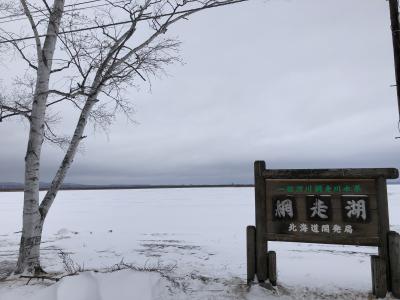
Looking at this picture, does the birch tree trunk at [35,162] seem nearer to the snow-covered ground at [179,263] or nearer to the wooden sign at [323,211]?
the snow-covered ground at [179,263]

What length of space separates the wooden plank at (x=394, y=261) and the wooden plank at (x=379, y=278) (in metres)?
0.13

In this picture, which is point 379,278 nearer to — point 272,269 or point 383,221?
point 383,221

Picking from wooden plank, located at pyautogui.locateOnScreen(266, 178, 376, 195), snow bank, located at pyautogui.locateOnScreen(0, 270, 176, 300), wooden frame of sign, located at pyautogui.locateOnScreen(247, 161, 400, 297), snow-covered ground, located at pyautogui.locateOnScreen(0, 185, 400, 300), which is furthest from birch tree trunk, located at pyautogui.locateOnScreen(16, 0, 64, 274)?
wooden plank, located at pyautogui.locateOnScreen(266, 178, 376, 195)

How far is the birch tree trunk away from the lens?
21.7ft

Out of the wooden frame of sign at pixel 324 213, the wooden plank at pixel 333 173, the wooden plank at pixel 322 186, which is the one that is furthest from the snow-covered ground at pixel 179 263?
the wooden plank at pixel 333 173

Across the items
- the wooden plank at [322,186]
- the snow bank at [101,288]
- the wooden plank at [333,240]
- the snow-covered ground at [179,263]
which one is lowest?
the snow-covered ground at [179,263]

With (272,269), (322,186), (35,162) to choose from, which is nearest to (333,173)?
(322,186)

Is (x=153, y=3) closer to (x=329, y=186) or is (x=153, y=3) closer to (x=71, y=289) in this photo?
(x=329, y=186)

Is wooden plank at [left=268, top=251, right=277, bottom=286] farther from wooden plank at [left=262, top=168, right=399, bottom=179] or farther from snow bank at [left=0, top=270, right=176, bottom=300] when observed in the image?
snow bank at [left=0, top=270, right=176, bottom=300]

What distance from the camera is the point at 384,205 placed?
17.8ft

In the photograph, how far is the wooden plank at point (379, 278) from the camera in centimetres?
522

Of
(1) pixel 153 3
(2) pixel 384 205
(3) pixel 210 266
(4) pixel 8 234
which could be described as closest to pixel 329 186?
(2) pixel 384 205

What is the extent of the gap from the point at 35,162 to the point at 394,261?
245 inches

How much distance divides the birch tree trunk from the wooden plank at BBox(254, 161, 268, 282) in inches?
157
